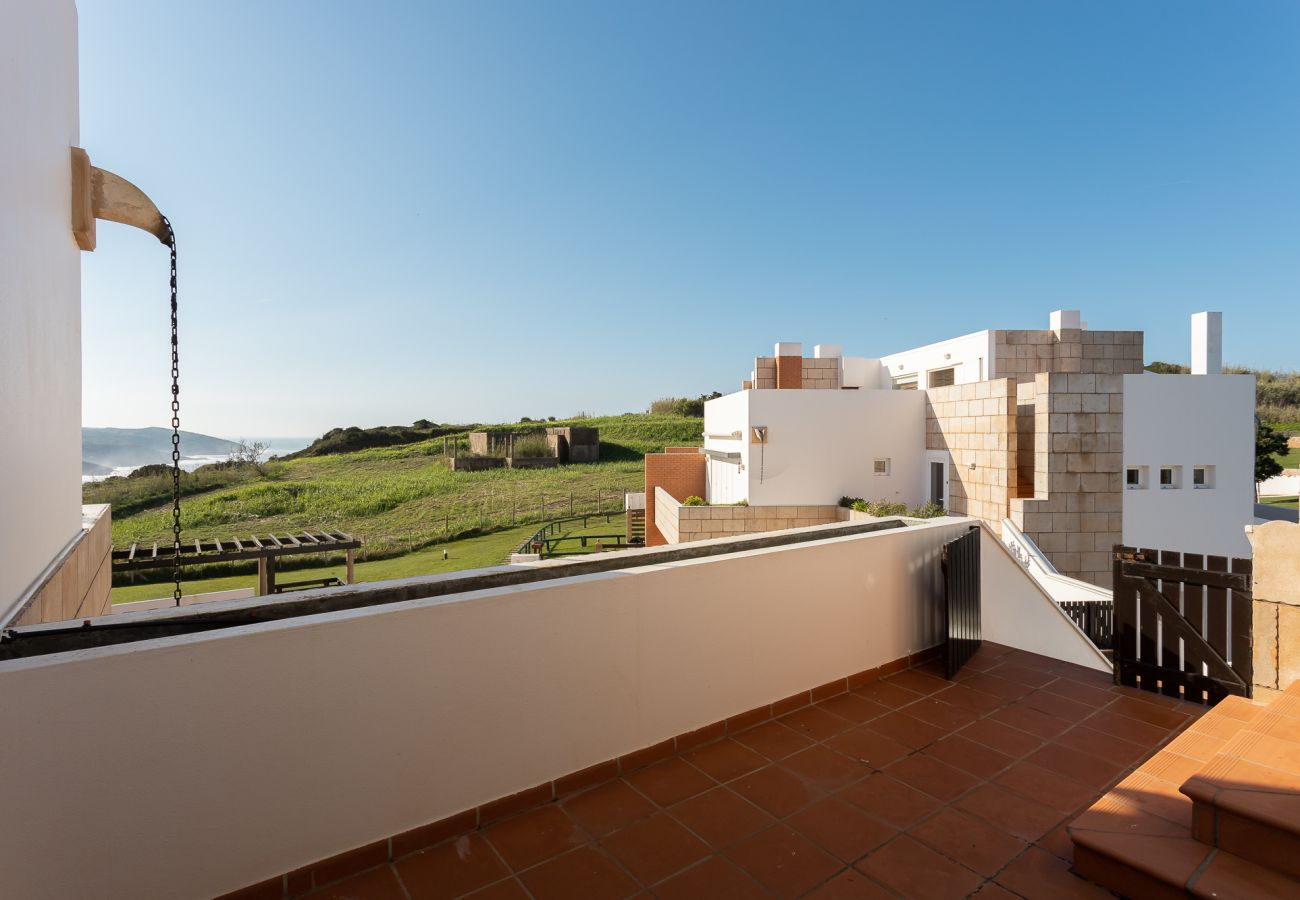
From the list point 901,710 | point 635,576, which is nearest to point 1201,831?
point 901,710

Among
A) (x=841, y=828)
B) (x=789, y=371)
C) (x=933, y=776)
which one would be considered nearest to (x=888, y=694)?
(x=933, y=776)

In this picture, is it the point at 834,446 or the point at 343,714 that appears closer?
the point at 343,714

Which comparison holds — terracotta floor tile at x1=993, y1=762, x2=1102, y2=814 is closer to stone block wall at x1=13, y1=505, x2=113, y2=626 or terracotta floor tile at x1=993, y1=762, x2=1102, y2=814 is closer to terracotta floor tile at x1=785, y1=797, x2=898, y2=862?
terracotta floor tile at x1=785, y1=797, x2=898, y2=862

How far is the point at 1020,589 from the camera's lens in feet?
14.7

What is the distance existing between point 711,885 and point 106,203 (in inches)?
218

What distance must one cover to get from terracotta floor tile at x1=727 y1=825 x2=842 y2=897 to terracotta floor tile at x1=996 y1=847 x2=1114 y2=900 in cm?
53

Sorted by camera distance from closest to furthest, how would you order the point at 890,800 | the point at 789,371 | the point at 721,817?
the point at 721,817
the point at 890,800
the point at 789,371

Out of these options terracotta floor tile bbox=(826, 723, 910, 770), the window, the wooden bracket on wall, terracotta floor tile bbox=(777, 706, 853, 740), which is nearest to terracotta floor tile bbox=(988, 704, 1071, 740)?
terracotta floor tile bbox=(826, 723, 910, 770)

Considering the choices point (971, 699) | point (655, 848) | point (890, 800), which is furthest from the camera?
point (971, 699)

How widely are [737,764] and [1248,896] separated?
1.59 m

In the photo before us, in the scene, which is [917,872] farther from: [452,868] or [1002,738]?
[452,868]

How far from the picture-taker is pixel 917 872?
6.23 feet

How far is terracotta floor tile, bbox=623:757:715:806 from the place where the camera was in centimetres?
235

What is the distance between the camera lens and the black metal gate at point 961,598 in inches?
141
